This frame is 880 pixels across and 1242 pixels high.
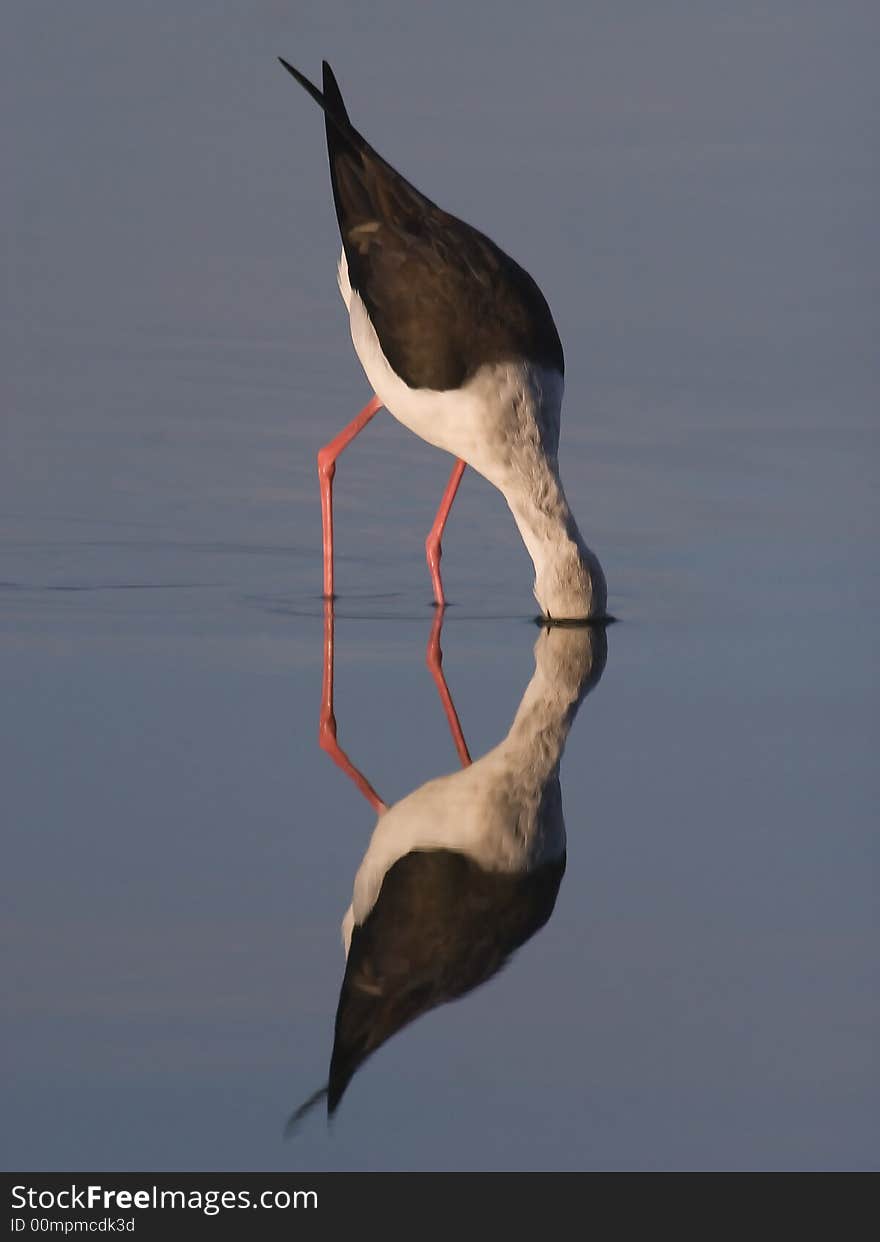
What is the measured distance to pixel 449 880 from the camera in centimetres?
496

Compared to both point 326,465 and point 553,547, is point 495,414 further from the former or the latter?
point 326,465

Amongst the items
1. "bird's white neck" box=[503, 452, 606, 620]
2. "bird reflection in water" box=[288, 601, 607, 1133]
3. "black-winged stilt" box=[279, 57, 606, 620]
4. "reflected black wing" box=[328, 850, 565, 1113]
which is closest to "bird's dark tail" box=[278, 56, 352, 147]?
"black-winged stilt" box=[279, 57, 606, 620]

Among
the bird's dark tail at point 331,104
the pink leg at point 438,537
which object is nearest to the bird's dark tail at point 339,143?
the bird's dark tail at point 331,104

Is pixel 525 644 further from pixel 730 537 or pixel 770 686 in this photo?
pixel 730 537

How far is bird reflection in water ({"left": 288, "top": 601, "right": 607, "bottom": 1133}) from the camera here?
4422 mm

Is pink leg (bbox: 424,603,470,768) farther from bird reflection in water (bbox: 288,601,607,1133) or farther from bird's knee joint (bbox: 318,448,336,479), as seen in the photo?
bird's knee joint (bbox: 318,448,336,479)

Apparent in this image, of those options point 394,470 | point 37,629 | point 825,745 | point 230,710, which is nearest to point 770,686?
point 825,745

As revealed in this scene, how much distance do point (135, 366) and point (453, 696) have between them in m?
4.12

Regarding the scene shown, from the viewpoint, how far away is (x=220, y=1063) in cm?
420

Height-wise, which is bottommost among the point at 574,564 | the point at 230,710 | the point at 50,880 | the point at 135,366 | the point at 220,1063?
the point at 220,1063

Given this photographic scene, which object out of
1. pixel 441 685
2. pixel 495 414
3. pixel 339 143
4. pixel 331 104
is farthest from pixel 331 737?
pixel 331 104

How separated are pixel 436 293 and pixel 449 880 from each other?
2.79 metres

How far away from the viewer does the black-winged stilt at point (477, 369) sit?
23.7 ft

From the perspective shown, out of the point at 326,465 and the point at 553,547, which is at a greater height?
the point at 326,465
